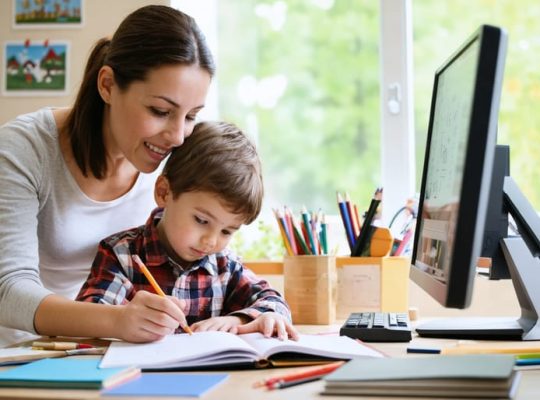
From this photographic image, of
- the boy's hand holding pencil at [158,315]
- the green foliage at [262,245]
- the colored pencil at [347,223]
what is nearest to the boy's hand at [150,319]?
the boy's hand holding pencil at [158,315]

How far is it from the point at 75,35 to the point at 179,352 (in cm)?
162

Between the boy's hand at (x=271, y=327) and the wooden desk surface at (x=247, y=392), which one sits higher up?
the wooden desk surface at (x=247, y=392)

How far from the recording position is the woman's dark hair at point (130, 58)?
1.48 meters

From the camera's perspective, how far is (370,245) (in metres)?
1.82

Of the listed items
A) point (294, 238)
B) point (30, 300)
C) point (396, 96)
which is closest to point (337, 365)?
point (30, 300)

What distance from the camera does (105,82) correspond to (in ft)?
5.13

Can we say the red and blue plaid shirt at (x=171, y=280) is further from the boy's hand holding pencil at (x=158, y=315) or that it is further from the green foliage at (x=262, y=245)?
the green foliage at (x=262, y=245)

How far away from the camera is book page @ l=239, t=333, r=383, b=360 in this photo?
3.41 feet

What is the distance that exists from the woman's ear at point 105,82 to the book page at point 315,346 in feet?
1.91

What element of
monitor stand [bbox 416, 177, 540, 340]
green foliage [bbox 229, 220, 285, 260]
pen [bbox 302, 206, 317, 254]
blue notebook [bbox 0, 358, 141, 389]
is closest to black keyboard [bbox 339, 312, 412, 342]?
monitor stand [bbox 416, 177, 540, 340]

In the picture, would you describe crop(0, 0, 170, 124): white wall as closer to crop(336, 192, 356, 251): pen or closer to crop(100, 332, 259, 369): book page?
crop(336, 192, 356, 251): pen

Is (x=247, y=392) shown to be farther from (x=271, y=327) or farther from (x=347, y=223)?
(x=347, y=223)

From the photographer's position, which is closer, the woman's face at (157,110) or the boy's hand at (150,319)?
the boy's hand at (150,319)

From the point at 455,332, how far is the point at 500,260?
0.15m
